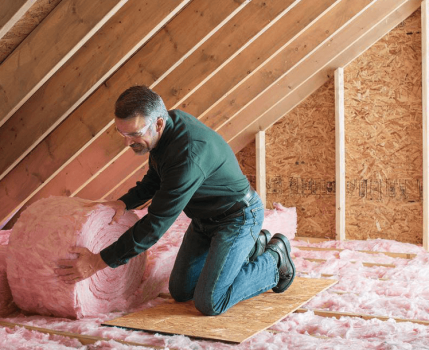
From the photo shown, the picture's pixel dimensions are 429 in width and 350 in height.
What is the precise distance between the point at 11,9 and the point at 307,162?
348 centimetres

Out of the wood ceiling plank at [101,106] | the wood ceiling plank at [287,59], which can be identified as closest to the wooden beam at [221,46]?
the wood ceiling plank at [101,106]

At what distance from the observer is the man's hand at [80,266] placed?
2357 millimetres

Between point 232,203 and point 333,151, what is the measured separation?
256cm

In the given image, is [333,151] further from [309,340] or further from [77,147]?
[309,340]

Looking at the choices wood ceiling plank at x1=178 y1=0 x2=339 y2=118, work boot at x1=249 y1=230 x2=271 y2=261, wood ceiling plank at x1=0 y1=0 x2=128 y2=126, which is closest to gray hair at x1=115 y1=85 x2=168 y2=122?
wood ceiling plank at x1=0 y1=0 x2=128 y2=126

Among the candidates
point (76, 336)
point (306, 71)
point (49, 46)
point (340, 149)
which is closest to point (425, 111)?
point (340, 149)

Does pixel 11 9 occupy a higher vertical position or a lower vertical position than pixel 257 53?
lower

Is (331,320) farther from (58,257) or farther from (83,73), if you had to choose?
(83,73)

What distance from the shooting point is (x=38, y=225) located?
259 centimetres

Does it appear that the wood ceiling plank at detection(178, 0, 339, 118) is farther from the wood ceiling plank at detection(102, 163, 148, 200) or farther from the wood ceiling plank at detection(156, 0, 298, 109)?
the wood ceiling plank at detection(102, 163, 148, 200)

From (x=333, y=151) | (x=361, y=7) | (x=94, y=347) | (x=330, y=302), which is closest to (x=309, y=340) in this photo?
(x=330, y=302)

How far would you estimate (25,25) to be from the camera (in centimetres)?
255

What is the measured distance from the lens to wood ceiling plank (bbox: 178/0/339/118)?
3.83 m

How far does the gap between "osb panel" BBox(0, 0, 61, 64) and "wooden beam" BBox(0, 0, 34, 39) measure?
433 mm
